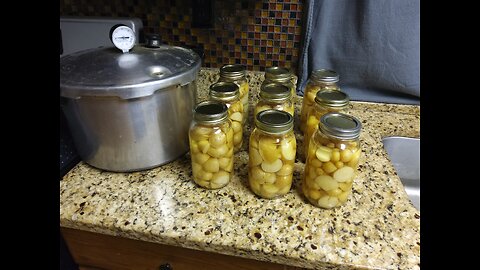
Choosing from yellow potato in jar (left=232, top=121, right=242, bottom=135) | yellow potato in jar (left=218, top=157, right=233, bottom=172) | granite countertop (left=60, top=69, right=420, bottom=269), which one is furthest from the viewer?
yellow potato in jar (left=232, top=121, right=242, bottom=135)

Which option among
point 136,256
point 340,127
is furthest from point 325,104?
point 136,256

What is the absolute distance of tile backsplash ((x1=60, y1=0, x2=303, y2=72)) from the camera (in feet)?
3.03

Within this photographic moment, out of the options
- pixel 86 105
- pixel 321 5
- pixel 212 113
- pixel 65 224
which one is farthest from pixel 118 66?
pixel 321 5

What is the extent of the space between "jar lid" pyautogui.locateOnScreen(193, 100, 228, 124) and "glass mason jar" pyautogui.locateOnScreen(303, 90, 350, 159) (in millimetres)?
212

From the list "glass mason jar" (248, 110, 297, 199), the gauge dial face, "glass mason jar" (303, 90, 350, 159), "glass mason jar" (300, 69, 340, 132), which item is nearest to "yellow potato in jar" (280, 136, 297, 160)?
"glass mason jar" (248, 110, 297, 199)

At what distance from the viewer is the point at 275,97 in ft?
2.28

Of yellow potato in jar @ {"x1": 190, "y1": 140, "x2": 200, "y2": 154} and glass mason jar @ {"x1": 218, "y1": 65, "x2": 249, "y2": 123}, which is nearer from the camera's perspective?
yellow potato in jar @ {"x1": 190, "y1": 140, "x2": 200, "y2": 154}

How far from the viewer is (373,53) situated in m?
0.90

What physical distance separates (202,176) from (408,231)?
1.34 feet

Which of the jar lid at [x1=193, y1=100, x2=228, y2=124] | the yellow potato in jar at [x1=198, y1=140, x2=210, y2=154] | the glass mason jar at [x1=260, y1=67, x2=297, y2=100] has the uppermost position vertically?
the glass mason jar at [x1=260, y1=67, x2=297, y2=100]

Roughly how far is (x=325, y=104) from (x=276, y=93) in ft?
0.38

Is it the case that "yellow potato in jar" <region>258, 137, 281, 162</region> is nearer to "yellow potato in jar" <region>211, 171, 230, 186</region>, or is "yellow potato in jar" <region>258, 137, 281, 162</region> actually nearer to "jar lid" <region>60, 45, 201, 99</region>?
"yellow potato in jar" <region>211, 171, 230, 186</region>

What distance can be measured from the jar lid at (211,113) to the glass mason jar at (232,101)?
7 cm
